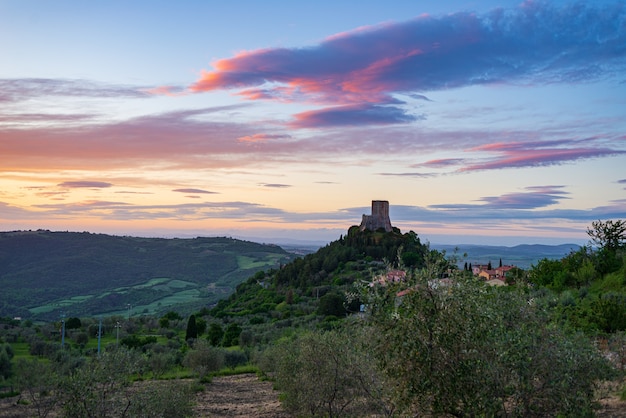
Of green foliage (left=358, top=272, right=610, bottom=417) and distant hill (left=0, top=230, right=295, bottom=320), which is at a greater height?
green foliage (left=358, top=272, right=610, bottom=417)

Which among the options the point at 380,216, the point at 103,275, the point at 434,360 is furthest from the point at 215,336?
the point at 103,275

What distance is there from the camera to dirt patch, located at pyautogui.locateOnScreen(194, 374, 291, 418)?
86.5 ft

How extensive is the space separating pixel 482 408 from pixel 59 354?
44.4m

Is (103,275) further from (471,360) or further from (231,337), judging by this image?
(471,360)

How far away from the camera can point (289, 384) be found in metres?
23.7

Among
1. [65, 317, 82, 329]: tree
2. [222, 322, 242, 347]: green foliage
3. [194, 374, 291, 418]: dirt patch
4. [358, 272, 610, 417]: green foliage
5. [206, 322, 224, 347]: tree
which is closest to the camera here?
[358, 272, 610, 417]: green foliage

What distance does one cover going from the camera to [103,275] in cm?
15750

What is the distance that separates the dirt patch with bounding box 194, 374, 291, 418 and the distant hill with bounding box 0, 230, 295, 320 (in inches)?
3055

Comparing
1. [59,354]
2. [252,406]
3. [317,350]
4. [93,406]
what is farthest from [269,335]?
[93,406]

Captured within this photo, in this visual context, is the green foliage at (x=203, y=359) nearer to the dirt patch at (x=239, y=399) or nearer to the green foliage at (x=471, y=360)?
the dirt patch at (x=239, y=399)

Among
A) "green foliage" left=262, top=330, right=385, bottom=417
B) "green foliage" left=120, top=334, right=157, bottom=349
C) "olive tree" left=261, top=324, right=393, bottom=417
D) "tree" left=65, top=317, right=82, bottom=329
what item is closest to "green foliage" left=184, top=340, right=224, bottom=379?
"green foliage" left=120, top=334, right=157, bottom=349

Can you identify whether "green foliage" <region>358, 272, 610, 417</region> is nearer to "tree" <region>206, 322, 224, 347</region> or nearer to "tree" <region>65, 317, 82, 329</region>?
"tree" <region>206, 322, 224, 347</region>

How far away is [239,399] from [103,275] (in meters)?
139

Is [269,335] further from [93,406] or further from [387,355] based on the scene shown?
[387,355]
